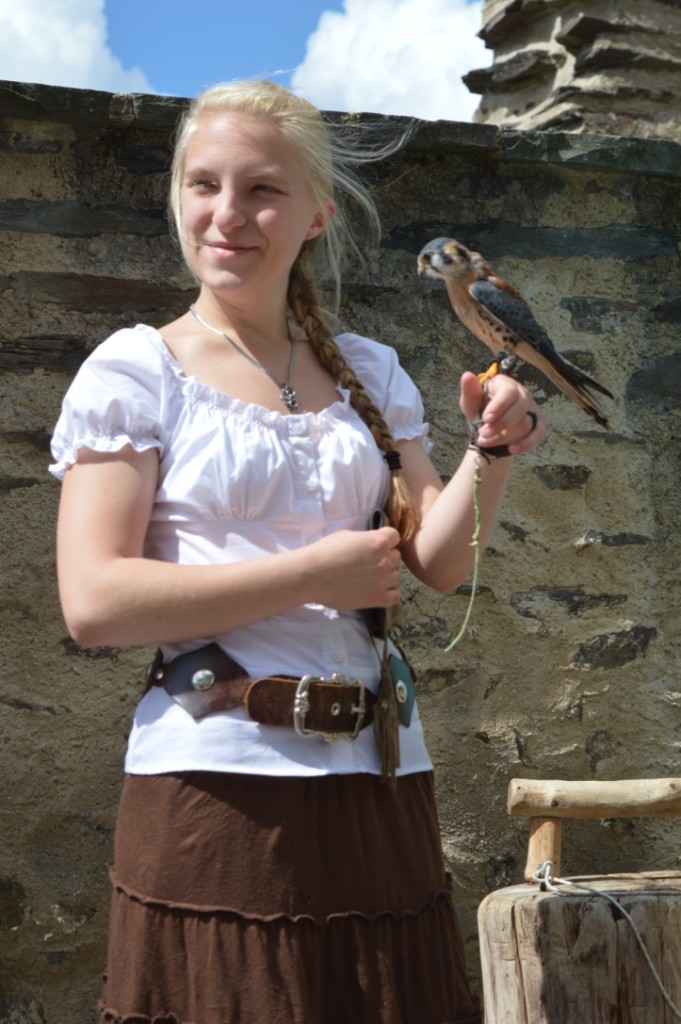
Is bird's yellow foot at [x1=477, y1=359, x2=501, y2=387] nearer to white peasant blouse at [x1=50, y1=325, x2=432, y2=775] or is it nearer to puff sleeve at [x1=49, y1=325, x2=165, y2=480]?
white peasant blouse at [x1=50, y1=325, x2=432, y2=775]

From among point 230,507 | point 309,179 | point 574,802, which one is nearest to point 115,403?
point 230,507

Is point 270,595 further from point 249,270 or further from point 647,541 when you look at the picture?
point 647,541

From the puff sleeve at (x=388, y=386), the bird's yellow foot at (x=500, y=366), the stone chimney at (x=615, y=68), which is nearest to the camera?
the bird's yellow foot at (x=500, y=366)

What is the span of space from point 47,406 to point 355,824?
1.44m

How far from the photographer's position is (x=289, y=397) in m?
1.86

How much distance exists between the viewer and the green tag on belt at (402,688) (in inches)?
70.7

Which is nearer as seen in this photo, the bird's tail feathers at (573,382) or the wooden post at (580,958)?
the bird's tail feathers at (573,382)

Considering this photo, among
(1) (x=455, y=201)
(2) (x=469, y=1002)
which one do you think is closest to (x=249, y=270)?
(2) (x=469, y=1002)

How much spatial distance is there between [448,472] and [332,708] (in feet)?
4.83

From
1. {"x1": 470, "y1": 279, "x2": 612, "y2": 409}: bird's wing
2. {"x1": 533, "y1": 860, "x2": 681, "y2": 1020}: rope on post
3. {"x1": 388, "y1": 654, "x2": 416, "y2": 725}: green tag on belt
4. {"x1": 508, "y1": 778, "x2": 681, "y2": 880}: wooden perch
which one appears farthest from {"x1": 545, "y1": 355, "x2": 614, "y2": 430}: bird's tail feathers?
{"x1": 508, "y1": 778, "x2": 681, "y2": 880}: wooden perch

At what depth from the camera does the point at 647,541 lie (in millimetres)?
3205

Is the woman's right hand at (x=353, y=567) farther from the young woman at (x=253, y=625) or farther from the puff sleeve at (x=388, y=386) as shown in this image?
the puff sleeve at (x=388, y=386)

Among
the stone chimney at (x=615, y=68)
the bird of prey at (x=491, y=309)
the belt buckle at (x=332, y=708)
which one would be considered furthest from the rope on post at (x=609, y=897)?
the stone chimney at (x=615, y=68)

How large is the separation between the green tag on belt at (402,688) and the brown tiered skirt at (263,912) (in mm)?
116
